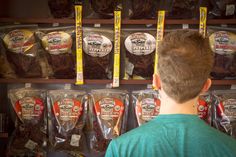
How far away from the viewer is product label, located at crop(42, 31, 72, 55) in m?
1.91

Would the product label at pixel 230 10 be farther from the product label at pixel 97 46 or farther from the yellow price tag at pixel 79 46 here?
the yellow price tag at pixel 79 46

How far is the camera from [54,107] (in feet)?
6.56

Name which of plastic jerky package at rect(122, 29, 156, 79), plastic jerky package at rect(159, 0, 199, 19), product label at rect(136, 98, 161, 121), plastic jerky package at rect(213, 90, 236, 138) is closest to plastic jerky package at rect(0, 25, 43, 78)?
plastic jerky package at rect(122, 29, 156, 79)

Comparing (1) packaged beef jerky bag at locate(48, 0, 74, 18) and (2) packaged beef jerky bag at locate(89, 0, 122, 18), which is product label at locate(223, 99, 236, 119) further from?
(1) packaged beef jerky bag at locate(48, 0, 74, 18)

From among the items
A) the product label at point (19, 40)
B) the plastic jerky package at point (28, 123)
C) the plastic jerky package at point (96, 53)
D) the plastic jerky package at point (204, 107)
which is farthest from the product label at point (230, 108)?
the product label at point (19, 40)

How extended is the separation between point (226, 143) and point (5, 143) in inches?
64.3

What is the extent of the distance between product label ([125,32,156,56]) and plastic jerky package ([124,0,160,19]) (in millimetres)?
122

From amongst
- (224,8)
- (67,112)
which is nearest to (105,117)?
(67,112)

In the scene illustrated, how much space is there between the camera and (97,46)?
1930 millimetres

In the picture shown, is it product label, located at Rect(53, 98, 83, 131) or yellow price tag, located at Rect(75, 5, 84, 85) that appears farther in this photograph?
product label, located at Rect(53, 98, 83, 131)

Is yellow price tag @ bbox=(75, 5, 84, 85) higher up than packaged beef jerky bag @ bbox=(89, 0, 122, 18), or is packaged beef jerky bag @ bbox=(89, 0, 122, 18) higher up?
packaged beef jerky bag @ bbox=(89, 0, 122, 18)

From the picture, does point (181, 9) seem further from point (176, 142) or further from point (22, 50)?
point (176, 142)

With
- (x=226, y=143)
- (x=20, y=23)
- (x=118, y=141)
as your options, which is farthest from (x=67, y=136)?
(x=226, y=143)

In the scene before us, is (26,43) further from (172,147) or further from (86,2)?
(172,147)
